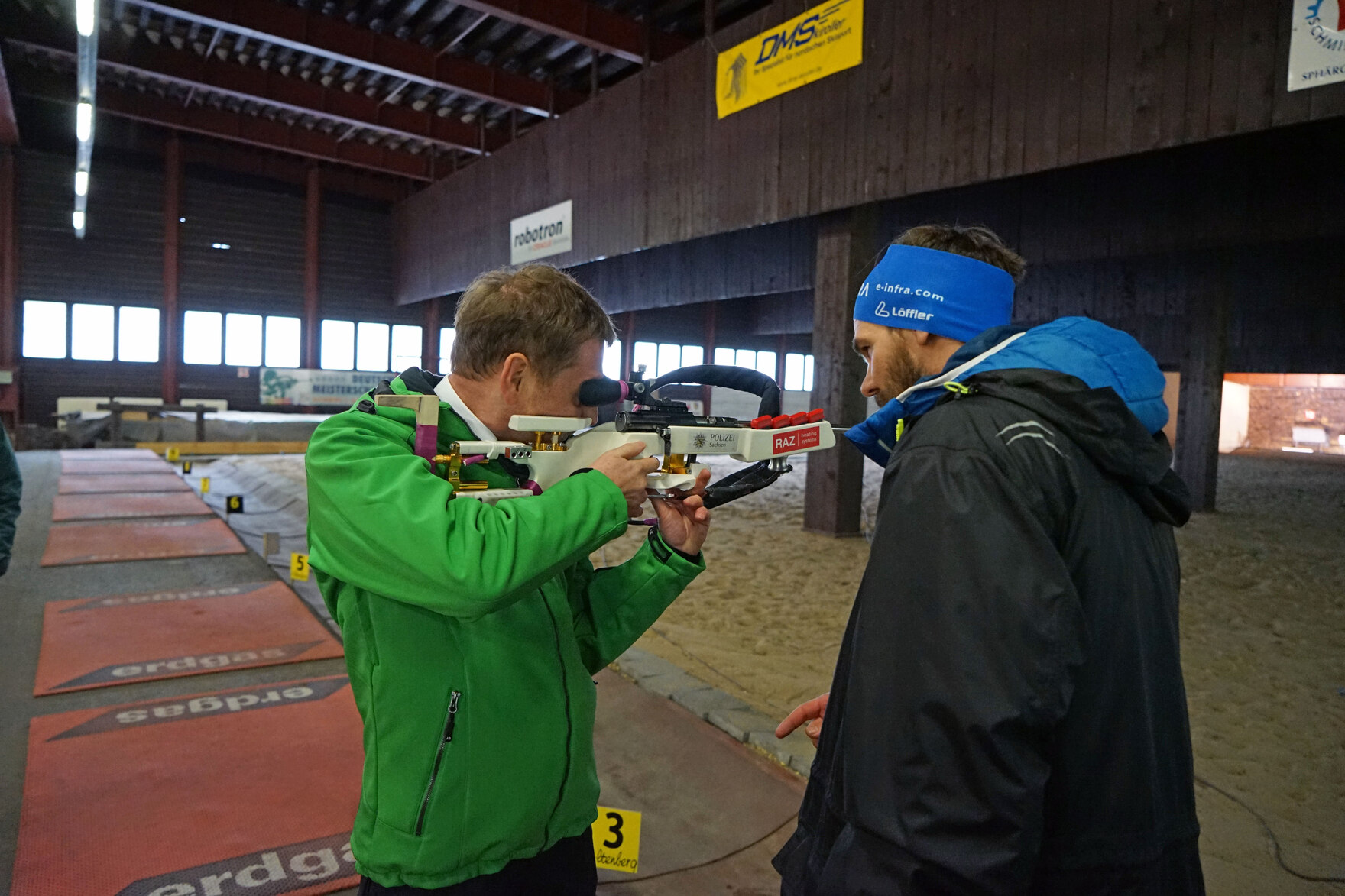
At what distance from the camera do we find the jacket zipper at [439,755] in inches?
46.3

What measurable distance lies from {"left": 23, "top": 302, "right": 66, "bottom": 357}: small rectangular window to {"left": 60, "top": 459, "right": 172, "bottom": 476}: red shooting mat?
210 inches

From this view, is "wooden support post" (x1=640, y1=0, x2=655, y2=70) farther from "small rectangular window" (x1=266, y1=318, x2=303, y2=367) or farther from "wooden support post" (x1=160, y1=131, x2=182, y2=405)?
"small rectangular window" (x1=266, y1=318, x2=303, y2=367)

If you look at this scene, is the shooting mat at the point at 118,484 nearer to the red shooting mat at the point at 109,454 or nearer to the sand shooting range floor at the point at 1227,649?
the red shooting mat at the point at 109,454

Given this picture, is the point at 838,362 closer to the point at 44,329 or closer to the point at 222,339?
the point at 222,339

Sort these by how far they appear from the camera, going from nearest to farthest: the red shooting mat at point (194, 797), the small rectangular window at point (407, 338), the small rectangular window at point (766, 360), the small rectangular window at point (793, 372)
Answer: the red shooting mat at point (194, 797) < the small rectangular window at point (407, 338) < the small rectangular window at point (766, 360) < the small rectangular window at point (793, 372)

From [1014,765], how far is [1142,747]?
0.24 meters

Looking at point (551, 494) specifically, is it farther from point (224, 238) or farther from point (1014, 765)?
point (224, 238)

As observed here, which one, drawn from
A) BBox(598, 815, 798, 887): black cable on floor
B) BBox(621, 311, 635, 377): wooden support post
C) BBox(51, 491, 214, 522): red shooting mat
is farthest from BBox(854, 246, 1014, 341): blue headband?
BBox(621, 311, 635, 377): wooden support post

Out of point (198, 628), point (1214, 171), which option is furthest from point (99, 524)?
point (1214, 171)

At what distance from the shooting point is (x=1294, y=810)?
8.91 ft

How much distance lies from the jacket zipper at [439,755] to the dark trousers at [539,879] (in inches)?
4.8

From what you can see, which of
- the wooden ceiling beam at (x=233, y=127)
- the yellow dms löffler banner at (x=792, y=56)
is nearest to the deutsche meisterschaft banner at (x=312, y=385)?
A: the wooden ceiling beam at (x=233, y=127)

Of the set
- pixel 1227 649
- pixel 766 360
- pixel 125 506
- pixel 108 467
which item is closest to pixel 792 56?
pixel 1227 649

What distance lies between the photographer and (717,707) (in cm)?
321
